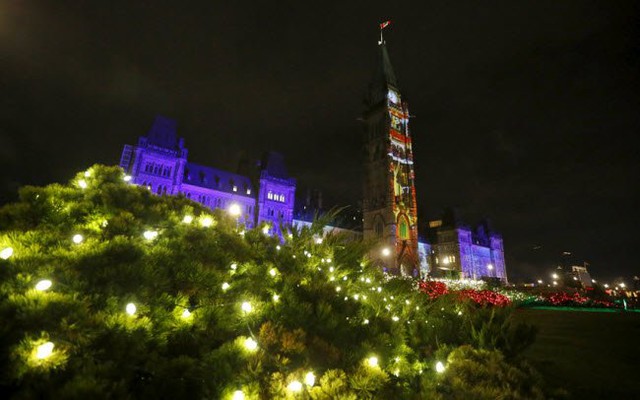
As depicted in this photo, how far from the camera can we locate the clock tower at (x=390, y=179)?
172 feet

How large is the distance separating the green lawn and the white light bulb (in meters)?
5.02

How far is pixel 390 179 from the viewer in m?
55.3

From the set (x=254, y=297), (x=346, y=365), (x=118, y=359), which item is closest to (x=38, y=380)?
(x=118, y=359)

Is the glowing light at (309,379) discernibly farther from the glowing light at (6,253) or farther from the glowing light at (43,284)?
the glowing light at (6,253)

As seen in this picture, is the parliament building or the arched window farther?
the arched window

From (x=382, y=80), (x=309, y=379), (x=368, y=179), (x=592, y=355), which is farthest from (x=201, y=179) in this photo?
(x=309, y=379)

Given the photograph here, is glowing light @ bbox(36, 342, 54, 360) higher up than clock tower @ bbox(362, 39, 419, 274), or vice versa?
clock tower @ bbox(362, 39, 419, 274)

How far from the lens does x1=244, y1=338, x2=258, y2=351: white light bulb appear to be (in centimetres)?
282

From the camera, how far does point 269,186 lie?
53.4 m

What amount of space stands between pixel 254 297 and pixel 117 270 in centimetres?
149

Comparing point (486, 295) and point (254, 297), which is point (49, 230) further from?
point (486, 295)

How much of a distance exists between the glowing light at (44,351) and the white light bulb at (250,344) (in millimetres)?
1434

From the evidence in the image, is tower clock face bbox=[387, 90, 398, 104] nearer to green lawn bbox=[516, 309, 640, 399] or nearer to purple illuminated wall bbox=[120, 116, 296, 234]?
purple illuminated wall bbox=[120, 116, 296, 234]

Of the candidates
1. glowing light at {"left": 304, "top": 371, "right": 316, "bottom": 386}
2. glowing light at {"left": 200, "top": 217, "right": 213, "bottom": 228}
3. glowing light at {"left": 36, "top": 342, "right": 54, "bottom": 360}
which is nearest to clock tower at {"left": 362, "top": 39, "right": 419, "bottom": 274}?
glowing light at {"left": 200, "top": 217, "right": 213, "bottom": 228}
